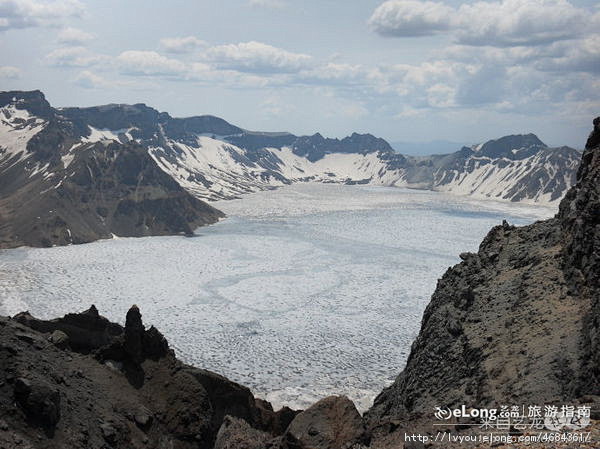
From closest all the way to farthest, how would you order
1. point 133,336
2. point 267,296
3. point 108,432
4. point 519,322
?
point 108,432, point 519,322, point 133,336, point 267,296

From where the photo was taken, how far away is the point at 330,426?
28828 mm

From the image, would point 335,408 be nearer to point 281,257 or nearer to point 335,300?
point 335,300

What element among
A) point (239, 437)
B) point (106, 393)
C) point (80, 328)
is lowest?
point (106, 393)

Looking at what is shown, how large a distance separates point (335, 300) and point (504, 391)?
79442 millimetres

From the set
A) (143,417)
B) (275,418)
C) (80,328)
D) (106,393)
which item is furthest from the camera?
(275,418)

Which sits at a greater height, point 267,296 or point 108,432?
point 108,432

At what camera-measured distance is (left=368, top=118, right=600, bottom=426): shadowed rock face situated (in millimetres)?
28859

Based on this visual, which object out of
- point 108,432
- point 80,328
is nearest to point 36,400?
point 108,432

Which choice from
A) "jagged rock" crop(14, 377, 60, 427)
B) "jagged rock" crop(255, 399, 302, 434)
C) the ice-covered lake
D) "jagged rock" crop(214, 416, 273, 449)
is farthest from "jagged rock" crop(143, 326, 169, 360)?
the ice-covered lake

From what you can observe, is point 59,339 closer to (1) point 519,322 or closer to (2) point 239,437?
(2) point 239,437

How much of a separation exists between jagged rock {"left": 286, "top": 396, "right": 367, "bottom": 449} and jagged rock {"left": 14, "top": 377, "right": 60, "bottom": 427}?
10.8m

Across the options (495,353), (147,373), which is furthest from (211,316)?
(495,353)

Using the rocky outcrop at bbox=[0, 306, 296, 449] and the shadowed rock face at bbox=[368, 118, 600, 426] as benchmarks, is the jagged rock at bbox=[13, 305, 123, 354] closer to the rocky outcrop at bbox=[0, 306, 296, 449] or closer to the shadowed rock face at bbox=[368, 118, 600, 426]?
the rocky outcrop at bbox=[0, 306, 296, 449]

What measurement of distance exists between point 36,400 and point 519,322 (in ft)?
79.0
